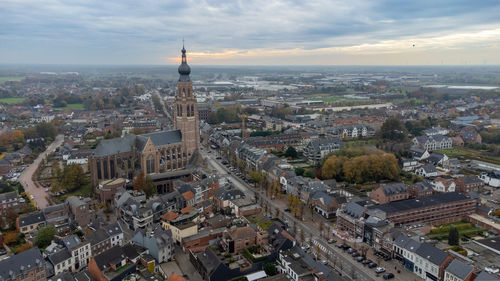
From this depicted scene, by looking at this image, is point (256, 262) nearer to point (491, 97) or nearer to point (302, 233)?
point (302, 233)

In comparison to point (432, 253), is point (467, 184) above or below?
below

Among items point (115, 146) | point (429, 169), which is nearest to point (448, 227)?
point (429, 169)

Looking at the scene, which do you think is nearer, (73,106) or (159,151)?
(159,151)

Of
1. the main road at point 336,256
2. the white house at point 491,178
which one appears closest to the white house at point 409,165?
the white house at point 491,178

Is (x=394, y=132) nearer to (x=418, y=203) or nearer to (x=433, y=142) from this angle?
(x=433, y=142)

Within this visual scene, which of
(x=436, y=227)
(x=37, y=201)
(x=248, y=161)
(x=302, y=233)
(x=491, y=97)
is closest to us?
(x=302, y=233)

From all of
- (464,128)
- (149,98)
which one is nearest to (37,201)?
(464,128)

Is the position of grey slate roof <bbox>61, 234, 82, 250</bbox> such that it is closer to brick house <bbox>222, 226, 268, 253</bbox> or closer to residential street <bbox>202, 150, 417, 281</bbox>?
brick house <bbox>222, 226, 268, 253</bbox>
